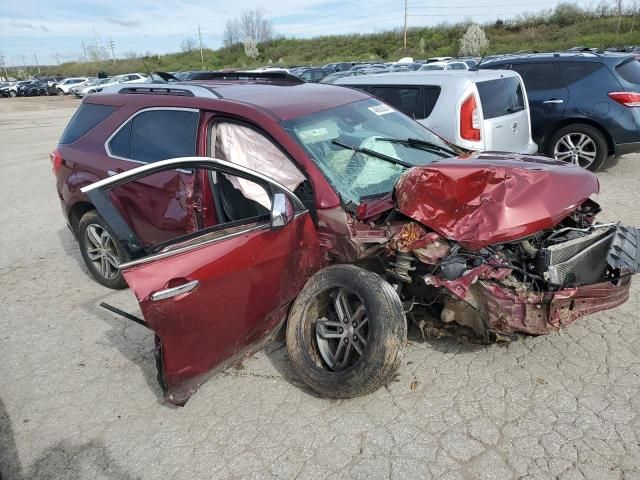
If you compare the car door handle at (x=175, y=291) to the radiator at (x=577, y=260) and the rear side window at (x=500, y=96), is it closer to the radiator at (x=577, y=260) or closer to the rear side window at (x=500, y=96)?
the radiator at (x=577, y=260)

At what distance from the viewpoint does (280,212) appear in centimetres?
290

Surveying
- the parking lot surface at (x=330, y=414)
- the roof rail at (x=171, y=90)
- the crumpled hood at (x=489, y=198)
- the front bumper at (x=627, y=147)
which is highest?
the roof rail at (x=171, y=90)

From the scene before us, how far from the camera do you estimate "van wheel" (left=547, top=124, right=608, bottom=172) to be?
748cm

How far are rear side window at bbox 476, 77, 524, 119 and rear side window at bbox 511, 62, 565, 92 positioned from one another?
1.40 m

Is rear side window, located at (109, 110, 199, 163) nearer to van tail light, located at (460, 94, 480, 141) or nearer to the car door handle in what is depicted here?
the car door handle

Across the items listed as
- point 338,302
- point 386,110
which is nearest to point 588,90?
point 386,110

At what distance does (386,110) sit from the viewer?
4301 millimetres

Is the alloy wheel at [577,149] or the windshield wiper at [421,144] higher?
the windshield wiper at [421,144]

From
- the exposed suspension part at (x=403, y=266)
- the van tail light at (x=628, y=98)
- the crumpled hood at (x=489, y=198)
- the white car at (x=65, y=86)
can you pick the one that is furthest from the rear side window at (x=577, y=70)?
the white car at (x=65, y=86)

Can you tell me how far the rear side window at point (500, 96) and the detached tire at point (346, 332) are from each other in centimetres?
393

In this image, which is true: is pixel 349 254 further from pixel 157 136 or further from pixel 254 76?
pixel 254 76

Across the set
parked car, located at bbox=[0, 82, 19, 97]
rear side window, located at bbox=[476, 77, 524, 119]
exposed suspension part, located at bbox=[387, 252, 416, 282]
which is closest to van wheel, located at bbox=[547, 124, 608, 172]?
rear side window, located at bbox=[476, 77, 524, 119]

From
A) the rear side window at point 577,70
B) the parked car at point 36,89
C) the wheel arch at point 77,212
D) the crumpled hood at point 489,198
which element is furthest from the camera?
the parked car at point 36,89

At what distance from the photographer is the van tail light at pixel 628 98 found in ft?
23.5
